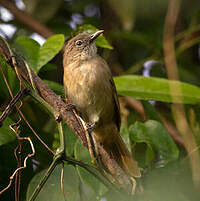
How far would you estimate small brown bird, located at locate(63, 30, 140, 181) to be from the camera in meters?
3.42

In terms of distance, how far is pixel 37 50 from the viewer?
300 centimetres

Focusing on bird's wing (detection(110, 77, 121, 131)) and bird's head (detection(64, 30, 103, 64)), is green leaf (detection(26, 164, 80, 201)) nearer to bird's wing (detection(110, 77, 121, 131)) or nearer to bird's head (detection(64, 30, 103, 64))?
bird's wing (detection(110, 77, 121, 131))

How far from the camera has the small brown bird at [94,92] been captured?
11.2 feet

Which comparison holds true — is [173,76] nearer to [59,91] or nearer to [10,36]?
[59,91]

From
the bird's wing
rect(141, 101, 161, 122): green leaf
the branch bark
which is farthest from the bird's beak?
the branch bark

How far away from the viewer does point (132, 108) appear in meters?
3.93

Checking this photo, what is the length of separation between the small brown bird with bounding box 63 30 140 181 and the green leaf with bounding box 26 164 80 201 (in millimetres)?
810

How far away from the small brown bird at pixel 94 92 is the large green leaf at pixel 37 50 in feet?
1.55

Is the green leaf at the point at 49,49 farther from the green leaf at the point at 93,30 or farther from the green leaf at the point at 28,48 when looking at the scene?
the green leaf at the point at 93,30

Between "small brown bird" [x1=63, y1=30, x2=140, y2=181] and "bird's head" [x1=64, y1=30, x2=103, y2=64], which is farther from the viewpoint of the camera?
"bird's head" [x1=64, y1=30, x2=103, y2=64]

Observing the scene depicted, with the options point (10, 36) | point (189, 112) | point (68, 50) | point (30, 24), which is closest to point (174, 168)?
point (189, 112)

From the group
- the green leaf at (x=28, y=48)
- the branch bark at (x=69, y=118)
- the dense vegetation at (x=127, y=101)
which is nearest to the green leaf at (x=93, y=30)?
the dense vegetation at (x=127, y=101)

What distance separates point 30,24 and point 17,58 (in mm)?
1763

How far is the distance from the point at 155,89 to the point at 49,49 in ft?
2.74
